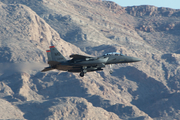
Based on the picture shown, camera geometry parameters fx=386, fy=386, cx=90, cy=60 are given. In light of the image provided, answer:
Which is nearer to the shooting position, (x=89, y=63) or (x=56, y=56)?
(x=89, y=63)

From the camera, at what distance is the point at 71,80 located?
196750 mm

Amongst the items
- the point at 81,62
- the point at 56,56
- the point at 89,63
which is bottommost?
the point at 89,63

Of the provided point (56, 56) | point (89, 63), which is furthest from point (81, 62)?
point (56, 56)

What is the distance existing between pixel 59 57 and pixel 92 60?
6.93 meters

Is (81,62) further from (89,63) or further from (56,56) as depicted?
(56,56)

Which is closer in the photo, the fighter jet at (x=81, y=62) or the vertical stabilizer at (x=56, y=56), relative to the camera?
the fighter jet at (x=81, y=62)

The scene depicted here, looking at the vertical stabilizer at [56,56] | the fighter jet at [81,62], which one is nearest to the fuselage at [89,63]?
the fighter jet at [81,62]

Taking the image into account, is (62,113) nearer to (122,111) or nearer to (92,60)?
(122,111)

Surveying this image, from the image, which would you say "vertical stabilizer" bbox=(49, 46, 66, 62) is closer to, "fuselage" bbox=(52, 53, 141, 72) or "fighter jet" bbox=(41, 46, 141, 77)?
"fighter jet" bbox=(41, 46, 141, 77)

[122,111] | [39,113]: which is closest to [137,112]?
[122,111]

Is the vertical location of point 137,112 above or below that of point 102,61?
below

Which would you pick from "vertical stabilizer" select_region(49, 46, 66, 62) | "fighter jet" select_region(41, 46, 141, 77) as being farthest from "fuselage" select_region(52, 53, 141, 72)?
"vertical stabilizer" select_region(49, 46, 66, 62)

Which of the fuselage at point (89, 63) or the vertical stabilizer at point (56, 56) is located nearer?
the fuselage at point (89, 63)

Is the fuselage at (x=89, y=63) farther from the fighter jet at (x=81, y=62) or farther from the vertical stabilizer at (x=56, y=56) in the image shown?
the vertical stabilizer at (x=56, y=56)
